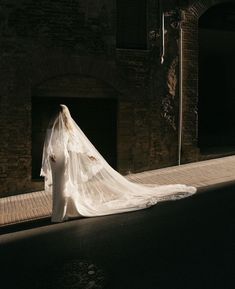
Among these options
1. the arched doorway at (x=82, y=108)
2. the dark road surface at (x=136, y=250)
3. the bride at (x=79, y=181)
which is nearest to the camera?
the dark road surface at (x=136, y=250)

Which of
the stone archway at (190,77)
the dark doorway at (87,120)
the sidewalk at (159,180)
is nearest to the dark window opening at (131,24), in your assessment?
the stone archway at (190,77)

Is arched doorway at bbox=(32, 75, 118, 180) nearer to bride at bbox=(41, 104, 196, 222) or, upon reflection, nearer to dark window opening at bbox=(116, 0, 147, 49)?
dark window opening at bbox=(116, 0, 147, 49)

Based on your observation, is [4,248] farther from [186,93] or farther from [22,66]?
[186,93]

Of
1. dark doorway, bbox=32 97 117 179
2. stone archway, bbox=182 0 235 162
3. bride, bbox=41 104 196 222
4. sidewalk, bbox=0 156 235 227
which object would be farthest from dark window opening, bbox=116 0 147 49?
bride, bbox=41 104 196 222

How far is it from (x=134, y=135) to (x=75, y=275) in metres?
8.20

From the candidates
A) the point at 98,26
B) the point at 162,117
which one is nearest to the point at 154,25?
the point at 98,26

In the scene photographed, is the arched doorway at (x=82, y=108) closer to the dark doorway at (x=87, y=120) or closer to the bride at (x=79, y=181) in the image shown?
the dark doorway at (x=87, y=120)

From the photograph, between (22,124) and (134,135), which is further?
(134,135)

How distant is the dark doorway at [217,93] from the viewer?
16.4 metres

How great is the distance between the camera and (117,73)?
12.9 m

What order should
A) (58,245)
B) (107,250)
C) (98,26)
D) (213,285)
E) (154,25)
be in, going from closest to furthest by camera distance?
(213,285) < (107,250) < (58,245) < (98,26) < (154,25)

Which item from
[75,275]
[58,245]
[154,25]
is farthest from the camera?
[154,25]

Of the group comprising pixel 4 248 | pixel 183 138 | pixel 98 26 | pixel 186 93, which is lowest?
pixel 4 248

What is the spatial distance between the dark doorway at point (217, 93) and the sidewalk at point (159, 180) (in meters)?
2.07
